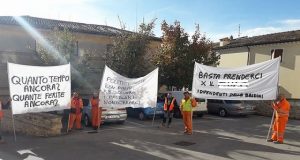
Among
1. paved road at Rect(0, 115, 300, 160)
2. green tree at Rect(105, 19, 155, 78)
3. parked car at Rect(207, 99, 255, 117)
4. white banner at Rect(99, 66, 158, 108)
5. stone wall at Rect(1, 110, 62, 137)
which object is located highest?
green tree at Rect(105, 19, 155, 78)

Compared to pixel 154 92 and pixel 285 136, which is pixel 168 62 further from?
pixel 285 136

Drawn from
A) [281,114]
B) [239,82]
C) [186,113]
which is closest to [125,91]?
[186,113]

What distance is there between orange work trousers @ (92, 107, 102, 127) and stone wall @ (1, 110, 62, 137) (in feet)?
5.27

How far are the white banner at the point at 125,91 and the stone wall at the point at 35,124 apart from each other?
205 centimetres

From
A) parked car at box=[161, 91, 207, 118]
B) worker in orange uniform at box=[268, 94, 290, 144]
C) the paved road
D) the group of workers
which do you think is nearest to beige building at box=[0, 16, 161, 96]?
the group of workers

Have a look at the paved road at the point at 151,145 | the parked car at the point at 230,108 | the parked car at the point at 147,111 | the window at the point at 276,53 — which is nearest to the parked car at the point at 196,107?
the parked car at the point at 147,111

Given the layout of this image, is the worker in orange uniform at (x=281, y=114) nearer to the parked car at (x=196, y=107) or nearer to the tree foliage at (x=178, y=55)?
the parked car at (x=196, y=107)

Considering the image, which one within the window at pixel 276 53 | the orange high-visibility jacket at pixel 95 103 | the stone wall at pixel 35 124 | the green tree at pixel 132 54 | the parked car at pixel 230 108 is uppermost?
the window at pixel 276 53

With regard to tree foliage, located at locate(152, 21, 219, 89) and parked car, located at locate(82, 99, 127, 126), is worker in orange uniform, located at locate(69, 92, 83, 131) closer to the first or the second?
parked car, located at locate(82, 99, 127, 126)

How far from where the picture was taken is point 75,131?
1454 centimetres

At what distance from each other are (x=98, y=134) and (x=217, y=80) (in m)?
5.16

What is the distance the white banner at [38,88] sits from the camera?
459 inches

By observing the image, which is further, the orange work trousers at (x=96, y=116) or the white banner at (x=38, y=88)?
the orange work trousers at (x=96, y=116)

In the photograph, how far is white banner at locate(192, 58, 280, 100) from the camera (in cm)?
1299
